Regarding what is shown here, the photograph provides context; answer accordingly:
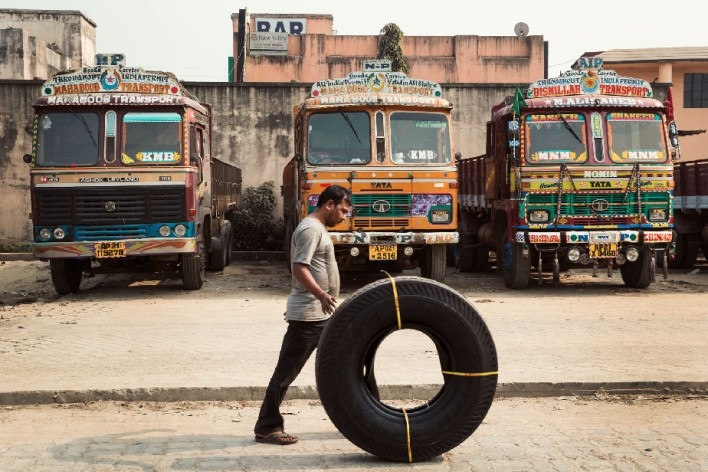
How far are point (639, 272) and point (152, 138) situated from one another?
8228 mm

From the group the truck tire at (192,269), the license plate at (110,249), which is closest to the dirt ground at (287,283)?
the truck tire at (192,269)

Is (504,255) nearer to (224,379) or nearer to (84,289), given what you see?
(84,289)

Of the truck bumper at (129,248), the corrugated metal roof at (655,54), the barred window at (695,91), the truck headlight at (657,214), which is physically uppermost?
the corrugated metal roof at (655,54)

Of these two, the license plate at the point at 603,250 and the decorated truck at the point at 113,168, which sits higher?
the decorated truck at the point at 113,168

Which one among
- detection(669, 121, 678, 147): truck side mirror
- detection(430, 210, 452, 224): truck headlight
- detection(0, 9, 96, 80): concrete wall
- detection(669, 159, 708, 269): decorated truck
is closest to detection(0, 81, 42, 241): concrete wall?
detection(430, 210, 452, 224): truck headlight

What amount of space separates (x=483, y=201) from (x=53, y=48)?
31984mm

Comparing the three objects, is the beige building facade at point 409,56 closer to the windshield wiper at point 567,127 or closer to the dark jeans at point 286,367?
the windshield wiper at point 567,127

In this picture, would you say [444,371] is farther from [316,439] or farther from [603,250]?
[603,250]

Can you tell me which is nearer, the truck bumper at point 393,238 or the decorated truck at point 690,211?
the truck bumper at point 393,238

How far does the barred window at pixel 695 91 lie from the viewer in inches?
1559

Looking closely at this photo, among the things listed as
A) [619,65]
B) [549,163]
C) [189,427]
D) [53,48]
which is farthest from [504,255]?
[53,48]

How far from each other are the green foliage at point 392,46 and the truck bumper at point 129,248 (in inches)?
1072

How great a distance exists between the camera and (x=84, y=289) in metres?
17.1

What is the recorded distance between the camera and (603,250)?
599 inches
